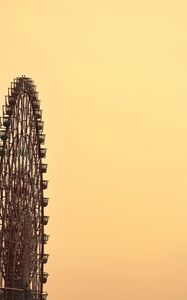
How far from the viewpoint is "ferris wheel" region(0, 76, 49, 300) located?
58.3ft

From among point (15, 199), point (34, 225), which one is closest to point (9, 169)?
point (15, 199)

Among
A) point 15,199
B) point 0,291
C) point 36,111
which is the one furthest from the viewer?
point 36,111

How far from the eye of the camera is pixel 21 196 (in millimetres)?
18859

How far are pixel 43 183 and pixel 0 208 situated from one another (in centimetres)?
221

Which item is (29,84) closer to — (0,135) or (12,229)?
(0,135)

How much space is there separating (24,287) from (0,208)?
1.58m

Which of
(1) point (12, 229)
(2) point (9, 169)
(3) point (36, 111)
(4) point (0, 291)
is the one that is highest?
(3) point (36, 111)

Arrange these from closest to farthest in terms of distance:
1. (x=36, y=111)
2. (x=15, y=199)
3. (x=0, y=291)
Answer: (x=0, y=291)
(x=15, y=199)
(x=36, y=111)

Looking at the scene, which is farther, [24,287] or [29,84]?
[29,84]

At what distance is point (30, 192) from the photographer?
1952 cm

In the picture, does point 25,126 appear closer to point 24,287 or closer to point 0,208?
point 0,208

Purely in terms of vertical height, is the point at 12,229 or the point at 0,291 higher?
the point at 12,229

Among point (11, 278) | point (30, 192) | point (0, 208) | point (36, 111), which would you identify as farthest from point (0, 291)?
point (36, 111)

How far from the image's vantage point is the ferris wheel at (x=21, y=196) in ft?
58.3
